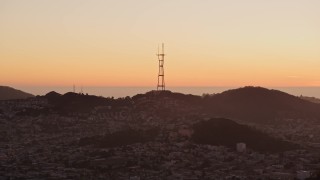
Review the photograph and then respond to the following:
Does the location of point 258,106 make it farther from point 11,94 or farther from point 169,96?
point 11,94

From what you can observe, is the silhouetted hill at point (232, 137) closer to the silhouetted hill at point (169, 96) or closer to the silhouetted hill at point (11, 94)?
the silhouetted hill at point (169, 96)

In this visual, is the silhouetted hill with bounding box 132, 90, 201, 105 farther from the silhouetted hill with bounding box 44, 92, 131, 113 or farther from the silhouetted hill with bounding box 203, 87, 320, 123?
the silhouetted hill with bounding box 44, 92, 131, 113

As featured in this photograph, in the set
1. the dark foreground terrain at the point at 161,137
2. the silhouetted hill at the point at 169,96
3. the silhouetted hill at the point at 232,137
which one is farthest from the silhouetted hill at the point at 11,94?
the silhouetted hill at the point at 232,137

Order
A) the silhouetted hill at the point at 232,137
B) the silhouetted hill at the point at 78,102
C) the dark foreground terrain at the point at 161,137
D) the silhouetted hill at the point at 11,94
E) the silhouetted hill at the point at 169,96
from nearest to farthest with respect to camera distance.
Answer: the dark foreground terrain at the point at 161,137 → the silhouetted hill at the point at 232,137 → the silhouetted hill at the point at 78,102 → the silhouetted hill at the point at 169,96 → the silhouetted hill at the point at 11,94

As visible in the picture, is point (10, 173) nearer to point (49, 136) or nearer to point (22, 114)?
point (49, 136)

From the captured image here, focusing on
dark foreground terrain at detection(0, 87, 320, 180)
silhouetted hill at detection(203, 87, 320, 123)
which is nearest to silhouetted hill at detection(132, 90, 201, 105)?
dark foreground terrain at detection(0, 87, 320, 180)
